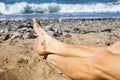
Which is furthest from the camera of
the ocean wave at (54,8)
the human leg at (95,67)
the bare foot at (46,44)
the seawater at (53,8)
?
the ocean wave at (54,8)

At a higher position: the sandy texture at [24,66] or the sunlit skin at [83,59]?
the sunlit skin at [83,59]

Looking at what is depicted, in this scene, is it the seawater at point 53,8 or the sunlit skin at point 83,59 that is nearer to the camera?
the sunlit skin at point 83,59

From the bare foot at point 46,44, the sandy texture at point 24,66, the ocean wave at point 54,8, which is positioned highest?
the bare foot at point 46,44

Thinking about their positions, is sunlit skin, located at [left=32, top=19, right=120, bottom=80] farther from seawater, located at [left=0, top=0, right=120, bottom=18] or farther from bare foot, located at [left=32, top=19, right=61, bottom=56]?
seawater, located at [left=0, top=0, right=120, bottom=18]

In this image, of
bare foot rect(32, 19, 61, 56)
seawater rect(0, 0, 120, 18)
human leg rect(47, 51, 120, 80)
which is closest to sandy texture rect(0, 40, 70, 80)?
bare foot rect(32, 19, 61, 56)

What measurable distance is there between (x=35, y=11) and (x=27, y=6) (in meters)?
1.13

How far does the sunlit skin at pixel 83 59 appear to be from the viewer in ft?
8.98

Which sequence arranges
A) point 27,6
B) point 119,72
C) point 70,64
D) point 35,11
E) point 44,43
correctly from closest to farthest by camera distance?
1. point 119,72
2. point 70,64
3. point 44,43
4. point 35,11
5. point 27,6

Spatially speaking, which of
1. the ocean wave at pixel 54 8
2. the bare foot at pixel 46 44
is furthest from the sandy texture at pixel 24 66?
the ocean wave at pixel 54 8

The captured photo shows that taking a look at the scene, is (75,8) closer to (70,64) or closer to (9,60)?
(9,60)

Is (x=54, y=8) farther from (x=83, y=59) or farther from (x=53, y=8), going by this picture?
(x=83, y=59)

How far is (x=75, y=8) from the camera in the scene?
595 inches

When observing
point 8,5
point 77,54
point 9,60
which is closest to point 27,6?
point 8,5

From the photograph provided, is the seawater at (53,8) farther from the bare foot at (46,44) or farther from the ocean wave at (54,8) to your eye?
the bare foot at (46,44)
